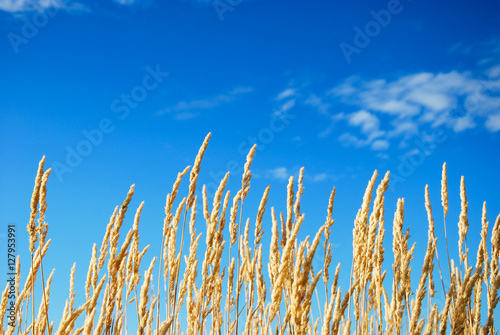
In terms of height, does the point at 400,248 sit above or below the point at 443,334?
above

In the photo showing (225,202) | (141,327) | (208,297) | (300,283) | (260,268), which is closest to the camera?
(300,283)

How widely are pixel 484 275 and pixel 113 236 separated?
236cm

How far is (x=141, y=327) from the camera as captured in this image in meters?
1.44

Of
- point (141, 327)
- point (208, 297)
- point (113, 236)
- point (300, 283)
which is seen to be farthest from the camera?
point (208, 297)

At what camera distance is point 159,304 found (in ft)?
8.66

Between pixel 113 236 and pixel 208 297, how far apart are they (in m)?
0.64

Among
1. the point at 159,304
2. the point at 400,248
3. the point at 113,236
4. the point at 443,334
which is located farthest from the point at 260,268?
the point at 443,334

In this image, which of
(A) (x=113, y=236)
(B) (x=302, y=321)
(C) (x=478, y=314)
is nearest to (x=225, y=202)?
(A) (x=113, y=236)

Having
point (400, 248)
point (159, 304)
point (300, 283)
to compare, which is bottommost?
point (300, 283)

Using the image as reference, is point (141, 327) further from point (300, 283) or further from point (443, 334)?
point (443, 334)

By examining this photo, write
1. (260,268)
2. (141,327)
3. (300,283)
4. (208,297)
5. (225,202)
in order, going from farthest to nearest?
(260,268) < (225,202) < (208,297) < (141,327) < (300,283)

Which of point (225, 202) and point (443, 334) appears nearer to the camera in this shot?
point (443, 334)

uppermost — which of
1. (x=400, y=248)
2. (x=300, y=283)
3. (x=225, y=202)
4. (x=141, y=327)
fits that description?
(x=225, y=202)

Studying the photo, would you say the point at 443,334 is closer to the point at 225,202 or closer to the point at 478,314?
the point at 478,314
